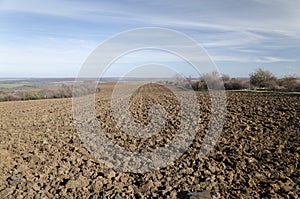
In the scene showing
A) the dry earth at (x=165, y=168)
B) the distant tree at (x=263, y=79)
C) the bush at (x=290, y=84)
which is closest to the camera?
the dry earth at (x=165, y=168)

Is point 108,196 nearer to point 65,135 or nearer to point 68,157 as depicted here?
point 68,157

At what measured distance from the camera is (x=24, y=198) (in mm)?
5887

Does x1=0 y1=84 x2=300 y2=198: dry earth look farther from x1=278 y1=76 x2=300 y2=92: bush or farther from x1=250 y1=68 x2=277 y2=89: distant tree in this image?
x1=250 y1=68 x2=277 y2=89: distant tree

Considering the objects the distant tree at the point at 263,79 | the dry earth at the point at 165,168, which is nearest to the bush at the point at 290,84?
the distant tree at the point at 263,79

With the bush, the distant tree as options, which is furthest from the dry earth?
the distant tree

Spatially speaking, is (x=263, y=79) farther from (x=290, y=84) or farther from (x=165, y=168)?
(x=165, y=168)

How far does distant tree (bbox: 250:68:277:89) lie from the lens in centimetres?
3474

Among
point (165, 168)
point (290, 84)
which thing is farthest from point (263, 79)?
point (165, 168)

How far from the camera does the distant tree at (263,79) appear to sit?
34737 millimetres

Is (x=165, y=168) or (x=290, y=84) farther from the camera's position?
(x=290, y=84)

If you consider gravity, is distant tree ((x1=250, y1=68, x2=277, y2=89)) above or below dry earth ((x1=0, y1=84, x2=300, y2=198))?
above

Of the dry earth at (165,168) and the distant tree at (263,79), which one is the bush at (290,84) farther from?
the dry earth at (165,168)

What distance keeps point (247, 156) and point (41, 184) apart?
16.6 ft

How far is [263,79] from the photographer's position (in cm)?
3600
